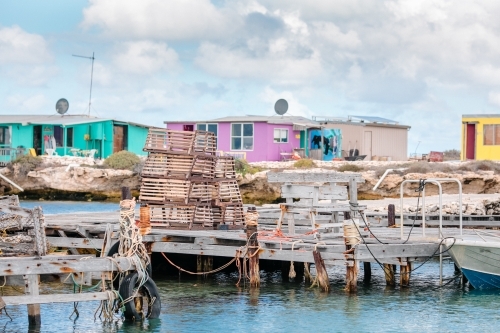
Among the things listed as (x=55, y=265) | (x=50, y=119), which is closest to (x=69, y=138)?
(x=50, y=119)

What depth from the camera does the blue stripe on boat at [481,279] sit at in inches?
749

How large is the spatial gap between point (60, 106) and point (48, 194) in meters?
9.47

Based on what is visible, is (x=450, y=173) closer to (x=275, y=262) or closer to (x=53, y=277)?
(x=275, y=262)

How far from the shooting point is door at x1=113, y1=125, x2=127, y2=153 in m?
59.0

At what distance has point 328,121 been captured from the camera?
211 feet

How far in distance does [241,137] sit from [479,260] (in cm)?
3693

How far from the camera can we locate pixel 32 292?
45.9 feet

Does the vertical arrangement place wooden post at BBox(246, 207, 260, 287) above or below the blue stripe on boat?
above

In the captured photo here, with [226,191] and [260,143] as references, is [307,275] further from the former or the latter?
[260,143]

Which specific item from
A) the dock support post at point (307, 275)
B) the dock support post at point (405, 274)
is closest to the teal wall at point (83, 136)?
the dock support post at point (307, 275)

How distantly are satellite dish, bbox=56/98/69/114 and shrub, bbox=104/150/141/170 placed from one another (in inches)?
351

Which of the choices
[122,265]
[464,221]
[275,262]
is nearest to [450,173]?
[464,221]

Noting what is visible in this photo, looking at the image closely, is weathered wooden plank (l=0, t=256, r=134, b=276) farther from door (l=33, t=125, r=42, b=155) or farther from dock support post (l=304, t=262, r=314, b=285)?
door (l=33, t=125, r=42, b=155)

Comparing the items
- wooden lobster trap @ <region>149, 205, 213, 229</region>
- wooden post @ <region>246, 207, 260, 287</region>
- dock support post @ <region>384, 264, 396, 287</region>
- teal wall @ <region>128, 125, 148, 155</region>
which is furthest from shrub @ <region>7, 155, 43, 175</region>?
dock support post @ <region>384, 264, 396, 287</region>
